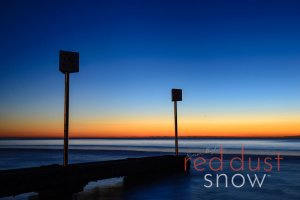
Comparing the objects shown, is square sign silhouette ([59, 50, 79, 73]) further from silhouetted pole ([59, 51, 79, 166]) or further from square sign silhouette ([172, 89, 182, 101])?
square sign silhouette ([172, 89, 182, 101])

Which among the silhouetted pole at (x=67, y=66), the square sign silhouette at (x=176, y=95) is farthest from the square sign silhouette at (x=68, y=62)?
the square sign silhouette at (x=176, y=95)

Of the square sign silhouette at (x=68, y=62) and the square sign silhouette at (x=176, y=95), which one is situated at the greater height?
the square sign silhouette at (x=68, y=62)

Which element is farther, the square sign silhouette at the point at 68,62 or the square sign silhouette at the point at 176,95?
the square sign silhouette at the point at 176,95

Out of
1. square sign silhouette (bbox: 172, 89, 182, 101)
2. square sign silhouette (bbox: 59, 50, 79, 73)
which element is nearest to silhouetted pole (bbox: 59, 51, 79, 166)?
square sign silhouette (bbox: 59, 50, 79, 73)

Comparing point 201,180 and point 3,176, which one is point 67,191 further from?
point 201,180

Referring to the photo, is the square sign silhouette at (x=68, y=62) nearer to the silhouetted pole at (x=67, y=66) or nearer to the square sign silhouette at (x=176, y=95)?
the silhouetted pole at (x=67, y=66)

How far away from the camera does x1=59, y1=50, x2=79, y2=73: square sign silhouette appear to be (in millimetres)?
8680

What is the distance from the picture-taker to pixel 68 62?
8.72 meters

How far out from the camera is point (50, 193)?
843 cm

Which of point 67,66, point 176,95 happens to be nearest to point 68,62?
point 67,66

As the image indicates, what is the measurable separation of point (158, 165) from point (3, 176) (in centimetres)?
748

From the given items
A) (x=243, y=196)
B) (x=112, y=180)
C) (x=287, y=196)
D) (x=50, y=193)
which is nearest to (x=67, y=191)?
(x=50, y=193)

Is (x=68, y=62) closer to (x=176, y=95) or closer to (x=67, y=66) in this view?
(x=67, y=66)

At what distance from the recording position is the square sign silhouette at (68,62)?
28.5 ft
